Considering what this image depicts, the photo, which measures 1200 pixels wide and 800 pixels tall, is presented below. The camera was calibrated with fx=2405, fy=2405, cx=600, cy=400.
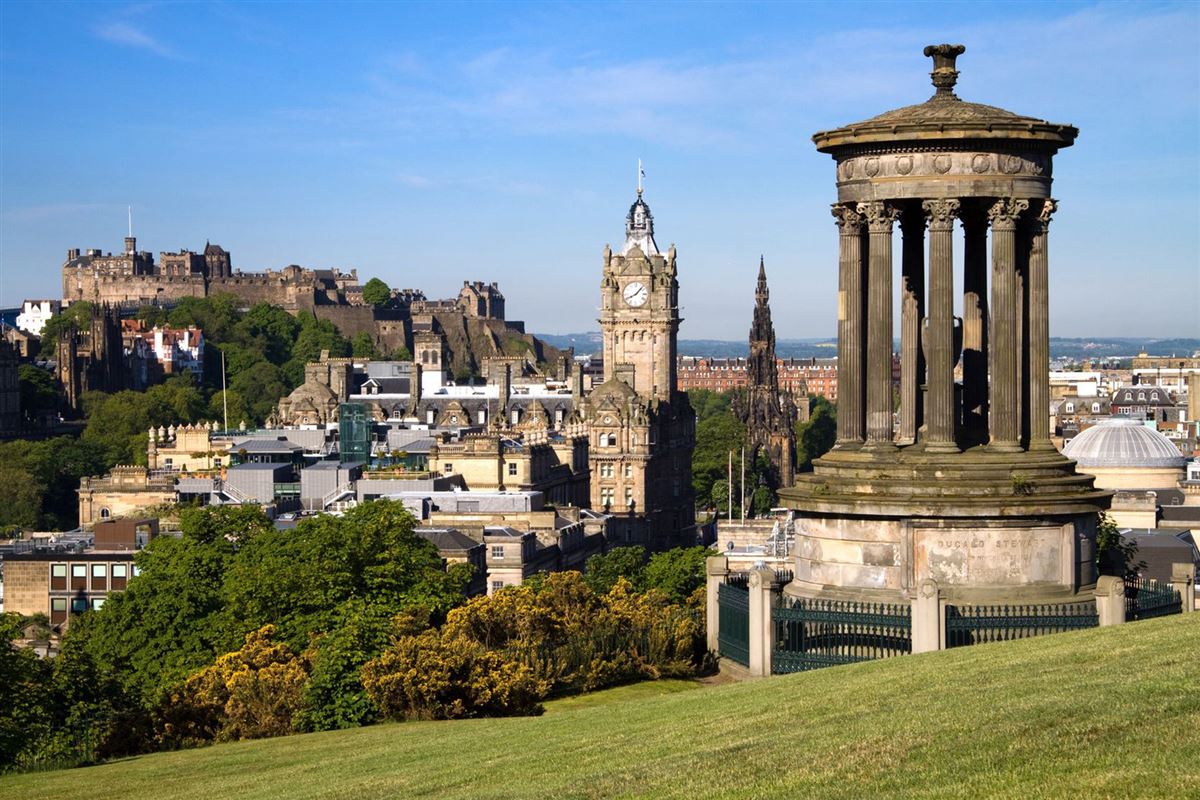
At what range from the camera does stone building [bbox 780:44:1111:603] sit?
115ft

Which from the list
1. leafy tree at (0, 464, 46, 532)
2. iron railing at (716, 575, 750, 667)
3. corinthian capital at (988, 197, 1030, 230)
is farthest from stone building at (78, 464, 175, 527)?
corinthian capital at (988, 197, 1030, 230)

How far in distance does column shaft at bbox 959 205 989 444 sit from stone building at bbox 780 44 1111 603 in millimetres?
976

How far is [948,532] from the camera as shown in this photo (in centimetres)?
3494

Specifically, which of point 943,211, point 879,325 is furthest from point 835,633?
point 943,211

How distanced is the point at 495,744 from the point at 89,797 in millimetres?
6451

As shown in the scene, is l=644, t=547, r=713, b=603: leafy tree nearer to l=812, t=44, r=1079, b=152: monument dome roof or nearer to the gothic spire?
l=812, t=44, r=1079, b=152: monument dome roof

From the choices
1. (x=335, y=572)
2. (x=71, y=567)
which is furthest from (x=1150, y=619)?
(x=71, y=567)

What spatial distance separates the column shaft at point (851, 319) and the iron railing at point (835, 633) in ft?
8.60

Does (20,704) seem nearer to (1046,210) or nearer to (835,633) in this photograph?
(835,633)

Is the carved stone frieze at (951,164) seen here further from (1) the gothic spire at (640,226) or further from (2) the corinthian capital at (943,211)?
(1) the gothic spire at (640,226)

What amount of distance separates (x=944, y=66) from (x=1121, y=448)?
7408 cm

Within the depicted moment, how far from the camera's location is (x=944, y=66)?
36812 millimetres

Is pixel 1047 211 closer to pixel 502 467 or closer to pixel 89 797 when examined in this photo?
pixel 89 797

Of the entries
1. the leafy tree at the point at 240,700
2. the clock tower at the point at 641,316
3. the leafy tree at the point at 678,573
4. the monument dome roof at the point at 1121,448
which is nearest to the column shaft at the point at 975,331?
the leafy tree at the point at 240,700
